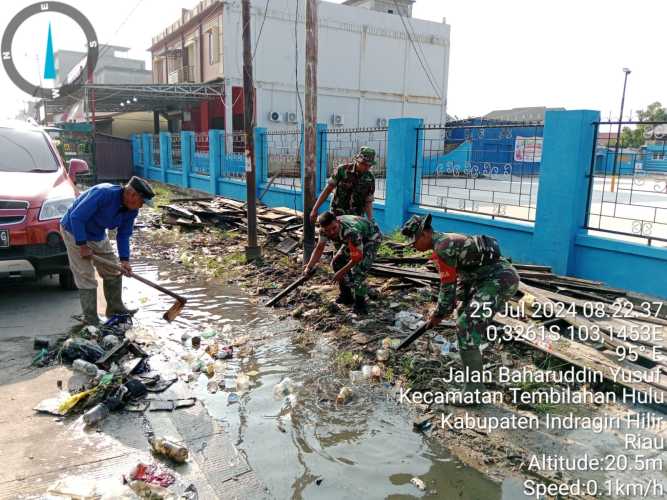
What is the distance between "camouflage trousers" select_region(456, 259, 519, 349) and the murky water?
2.60 ft

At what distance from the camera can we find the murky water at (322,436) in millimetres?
3041

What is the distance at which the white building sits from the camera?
2331 centimetres

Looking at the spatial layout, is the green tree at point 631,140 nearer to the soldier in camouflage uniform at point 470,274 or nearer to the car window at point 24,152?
the soldier in camouflage uniform at point 470,274

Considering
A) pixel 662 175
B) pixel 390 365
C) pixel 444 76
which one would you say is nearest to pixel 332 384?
pixel 390 365

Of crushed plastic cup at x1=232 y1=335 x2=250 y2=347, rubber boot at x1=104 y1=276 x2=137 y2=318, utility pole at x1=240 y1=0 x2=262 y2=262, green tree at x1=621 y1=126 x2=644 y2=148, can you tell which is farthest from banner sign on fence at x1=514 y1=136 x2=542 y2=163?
rubber boot at x1=104 y1=276 x2=137 y2=318

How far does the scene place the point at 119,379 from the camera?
4059mm

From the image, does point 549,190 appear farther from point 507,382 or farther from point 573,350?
point 507,382

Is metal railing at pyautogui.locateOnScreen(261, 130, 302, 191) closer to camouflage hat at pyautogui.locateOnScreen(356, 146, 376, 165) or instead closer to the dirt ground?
the dirt ground

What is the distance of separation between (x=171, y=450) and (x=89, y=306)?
2638 mm

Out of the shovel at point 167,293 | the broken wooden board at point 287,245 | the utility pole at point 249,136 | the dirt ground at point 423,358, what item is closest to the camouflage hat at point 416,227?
the dirt ground at point 423,358

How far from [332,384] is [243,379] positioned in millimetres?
779

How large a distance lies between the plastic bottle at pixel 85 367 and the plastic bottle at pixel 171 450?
1.37 m

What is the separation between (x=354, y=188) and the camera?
6.70 metres

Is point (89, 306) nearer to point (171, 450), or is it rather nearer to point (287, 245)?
point (171, 450)
